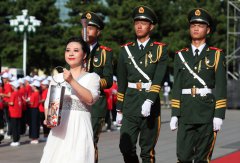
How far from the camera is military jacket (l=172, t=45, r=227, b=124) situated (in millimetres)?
7391

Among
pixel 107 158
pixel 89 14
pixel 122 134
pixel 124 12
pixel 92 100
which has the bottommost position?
pixel 107 158

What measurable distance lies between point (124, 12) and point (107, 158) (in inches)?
1360

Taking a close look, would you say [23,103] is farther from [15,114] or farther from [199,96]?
[199,96]

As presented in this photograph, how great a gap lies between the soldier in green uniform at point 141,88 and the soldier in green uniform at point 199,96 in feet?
1.05

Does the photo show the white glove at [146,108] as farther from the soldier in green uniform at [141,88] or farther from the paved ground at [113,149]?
the paved ground at [113,149]

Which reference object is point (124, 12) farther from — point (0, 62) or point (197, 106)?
point (197, 106)

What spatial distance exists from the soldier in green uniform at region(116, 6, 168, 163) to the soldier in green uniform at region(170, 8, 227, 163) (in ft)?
1.05

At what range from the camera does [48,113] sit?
5.65 m

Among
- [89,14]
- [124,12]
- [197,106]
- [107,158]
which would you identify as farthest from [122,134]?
[124,12]

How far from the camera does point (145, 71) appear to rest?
7.78 m

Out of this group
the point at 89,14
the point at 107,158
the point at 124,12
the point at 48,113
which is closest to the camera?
the point at 48,113

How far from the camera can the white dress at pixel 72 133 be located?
5805mm

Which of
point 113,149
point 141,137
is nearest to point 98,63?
point 141,137

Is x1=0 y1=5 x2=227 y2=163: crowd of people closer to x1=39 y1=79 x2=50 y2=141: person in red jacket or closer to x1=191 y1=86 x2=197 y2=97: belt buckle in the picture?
x1=191 y1=86 x2=197 y2=97: belt buckle
